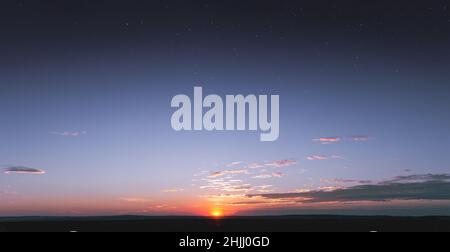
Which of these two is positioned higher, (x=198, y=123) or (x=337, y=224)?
(x=198, y=123)

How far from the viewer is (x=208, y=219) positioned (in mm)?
5035
